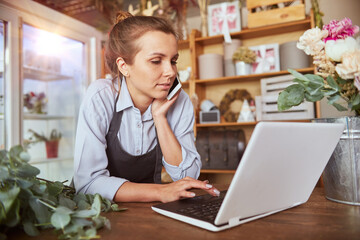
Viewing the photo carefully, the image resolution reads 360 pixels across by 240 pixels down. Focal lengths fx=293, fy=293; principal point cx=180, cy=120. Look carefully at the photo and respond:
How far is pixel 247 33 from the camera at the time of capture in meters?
2.90

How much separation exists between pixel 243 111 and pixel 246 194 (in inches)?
95.1

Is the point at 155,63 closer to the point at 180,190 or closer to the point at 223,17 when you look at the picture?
the point at 180,190

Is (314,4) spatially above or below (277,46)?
above

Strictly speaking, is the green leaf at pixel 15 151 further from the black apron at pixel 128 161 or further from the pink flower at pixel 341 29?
the pink flower at pixel 341 29

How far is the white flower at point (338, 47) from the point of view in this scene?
2.15 ft

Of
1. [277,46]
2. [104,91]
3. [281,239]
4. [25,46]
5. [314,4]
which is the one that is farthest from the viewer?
[25,46]

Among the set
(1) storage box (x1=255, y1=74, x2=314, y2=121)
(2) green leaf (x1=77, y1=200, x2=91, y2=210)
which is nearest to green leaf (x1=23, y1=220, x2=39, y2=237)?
(2) green leaf (x1=77, y1=200, x2=91, y2=210)

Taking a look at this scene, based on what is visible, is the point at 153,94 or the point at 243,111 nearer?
the point at 153,94

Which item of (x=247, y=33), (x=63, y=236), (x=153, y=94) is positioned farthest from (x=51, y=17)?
(x=63, y=236)

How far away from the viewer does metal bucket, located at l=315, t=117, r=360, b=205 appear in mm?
692

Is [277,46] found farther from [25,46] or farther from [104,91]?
[25,46]

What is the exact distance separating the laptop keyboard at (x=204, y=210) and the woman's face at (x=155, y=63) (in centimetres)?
56

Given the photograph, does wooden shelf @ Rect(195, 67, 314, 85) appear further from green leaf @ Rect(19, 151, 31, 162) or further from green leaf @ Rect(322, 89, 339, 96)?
green leaf @ Rect(19, 151, 31, 162)

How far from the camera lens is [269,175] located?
Answer: 21.0 inches
